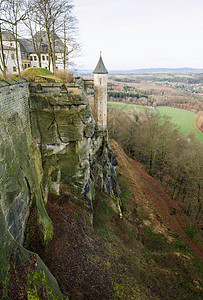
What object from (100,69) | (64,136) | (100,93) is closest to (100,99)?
(100,93)

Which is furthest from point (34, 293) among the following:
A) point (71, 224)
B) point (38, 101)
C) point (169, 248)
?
point (169, 248)

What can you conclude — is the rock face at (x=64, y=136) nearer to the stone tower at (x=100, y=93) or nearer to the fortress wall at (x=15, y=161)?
the fortress wall at (x=15, y=161)

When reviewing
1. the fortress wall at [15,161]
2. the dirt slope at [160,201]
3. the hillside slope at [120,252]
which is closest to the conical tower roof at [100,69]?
the fortress wall at [15,161]

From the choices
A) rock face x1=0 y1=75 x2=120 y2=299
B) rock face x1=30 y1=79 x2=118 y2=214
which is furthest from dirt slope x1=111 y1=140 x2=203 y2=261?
rock face x1=30 y1=79 x2=118 y2=214

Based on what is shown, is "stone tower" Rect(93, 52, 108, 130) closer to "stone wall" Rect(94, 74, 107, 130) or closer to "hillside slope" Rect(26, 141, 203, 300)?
"stone wall" Rect(94, 74, 107, 130)

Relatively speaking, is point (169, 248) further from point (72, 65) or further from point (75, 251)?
point (72, 65)

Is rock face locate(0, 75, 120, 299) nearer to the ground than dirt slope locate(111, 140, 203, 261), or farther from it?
farther from it

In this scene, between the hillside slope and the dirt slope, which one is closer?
the hillside slope

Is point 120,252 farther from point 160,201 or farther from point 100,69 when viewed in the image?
point 100,69

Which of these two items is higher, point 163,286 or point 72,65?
point 72,65
